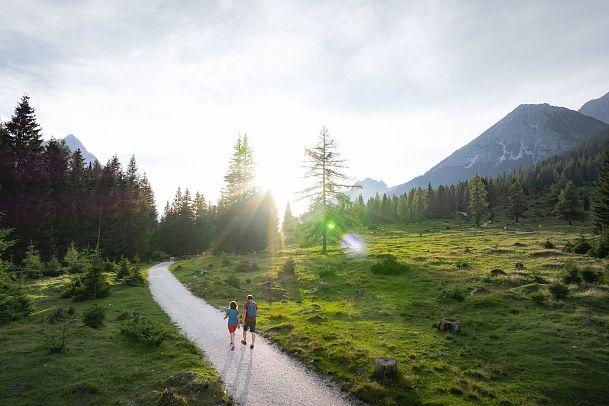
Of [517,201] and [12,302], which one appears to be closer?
[12,302]

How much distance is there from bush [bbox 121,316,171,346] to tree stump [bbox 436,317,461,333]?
1466 cm

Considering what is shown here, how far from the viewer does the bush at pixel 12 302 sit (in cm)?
1902

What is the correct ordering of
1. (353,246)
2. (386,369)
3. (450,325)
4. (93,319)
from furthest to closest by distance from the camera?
(353,246)
(93,319)
(450,325)
(386,369)

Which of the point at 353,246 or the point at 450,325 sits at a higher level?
the point at 353,246

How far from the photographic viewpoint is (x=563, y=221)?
103938mm

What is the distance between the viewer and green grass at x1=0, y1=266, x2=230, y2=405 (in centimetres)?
1129

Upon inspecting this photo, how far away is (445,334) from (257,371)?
10060 millimetres

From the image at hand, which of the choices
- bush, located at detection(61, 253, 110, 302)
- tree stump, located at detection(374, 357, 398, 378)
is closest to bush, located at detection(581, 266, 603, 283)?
tree stump, located at detection(374, 357, 398, 378)

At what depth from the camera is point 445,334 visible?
1772cm

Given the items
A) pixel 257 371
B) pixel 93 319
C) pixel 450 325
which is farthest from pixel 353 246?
pixel 257 371

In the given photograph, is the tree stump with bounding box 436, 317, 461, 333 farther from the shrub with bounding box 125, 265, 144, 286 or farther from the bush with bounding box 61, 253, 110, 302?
the shrub with bounding box 125, 265, 144, 286

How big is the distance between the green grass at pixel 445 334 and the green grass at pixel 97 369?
16.4 ft

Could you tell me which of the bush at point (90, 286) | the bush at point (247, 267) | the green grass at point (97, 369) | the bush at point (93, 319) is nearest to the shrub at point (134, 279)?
the bush at point (90, 286)

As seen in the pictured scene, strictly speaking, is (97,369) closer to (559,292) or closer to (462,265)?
Answer: (559,292)
